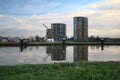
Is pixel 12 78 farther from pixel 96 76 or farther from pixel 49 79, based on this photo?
pixel 96 76

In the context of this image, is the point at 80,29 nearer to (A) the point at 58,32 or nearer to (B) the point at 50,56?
(A) the point at 58,32

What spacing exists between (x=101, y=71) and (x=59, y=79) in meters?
1.97

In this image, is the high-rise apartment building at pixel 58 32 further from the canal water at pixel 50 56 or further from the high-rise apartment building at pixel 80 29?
the canal water at pixel 50 56

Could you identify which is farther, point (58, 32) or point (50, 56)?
point (58, 32)

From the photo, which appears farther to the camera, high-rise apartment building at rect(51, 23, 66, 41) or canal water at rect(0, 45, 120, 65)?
high-rise apartment building at rect(51, 23, 66, 41)

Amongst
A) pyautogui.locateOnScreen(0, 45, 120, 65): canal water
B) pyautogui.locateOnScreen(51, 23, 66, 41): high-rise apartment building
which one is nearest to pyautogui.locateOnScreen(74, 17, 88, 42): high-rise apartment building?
pyautogui.locateOnScreen(51, 23, 66, 41): high-rise apartment building

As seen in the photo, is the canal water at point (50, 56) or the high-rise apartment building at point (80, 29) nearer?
the canal water at point (50, 56)

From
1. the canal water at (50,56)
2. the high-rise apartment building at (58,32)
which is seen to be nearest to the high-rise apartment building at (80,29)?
the high-rise apartment building at (58,32)

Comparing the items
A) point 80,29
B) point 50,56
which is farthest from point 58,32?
point 50,56

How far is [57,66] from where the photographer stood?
362 inches

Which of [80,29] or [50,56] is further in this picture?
[80,29]

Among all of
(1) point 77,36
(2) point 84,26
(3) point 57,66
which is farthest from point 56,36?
(3) point 57,66

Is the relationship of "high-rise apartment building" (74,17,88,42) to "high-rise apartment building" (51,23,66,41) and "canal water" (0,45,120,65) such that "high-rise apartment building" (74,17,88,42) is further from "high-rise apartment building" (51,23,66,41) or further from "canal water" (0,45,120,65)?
"canal water" (0,45,120,65)

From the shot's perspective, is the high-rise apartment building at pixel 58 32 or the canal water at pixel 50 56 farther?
the high-rise apartment building at pixel 58 32
